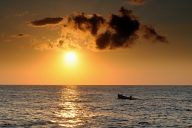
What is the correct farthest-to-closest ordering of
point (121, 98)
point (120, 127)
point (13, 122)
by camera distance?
point (121, 98), point (13, 122), point (120, 127)

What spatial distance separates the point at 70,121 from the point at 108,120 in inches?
286

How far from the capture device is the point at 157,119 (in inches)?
3196

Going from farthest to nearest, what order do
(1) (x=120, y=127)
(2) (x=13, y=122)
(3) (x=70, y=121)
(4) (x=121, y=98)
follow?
(4) (x=121, y=98), (3) (x=70, y=121), (2) (x=13, y=122), (1) (x=120, y=127)

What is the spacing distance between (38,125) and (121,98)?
101251mm

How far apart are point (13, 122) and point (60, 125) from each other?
8.68 metres

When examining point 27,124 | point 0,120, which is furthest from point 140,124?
point 0,120

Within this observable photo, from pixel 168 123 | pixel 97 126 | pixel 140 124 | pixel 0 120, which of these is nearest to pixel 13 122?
pixel 0 120

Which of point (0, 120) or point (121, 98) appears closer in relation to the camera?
point (0, 120)

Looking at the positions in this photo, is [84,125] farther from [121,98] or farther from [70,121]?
[121,98]

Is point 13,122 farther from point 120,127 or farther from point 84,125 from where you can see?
point 120,127

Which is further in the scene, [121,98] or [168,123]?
[121,98]

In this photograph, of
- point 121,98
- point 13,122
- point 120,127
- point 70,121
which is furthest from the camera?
point 121,98

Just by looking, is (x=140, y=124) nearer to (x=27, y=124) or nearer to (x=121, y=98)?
(x=27, y=124)

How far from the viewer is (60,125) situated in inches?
2813
